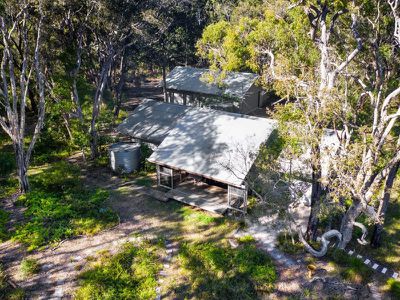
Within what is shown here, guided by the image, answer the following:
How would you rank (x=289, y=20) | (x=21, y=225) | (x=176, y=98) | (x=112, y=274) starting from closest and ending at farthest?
(x=112, y=274) → (x=21, y=225) → (x=289, y=20) → (x=176, y=98)

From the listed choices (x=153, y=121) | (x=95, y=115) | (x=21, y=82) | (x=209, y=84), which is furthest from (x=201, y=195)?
(x=209, y=84)

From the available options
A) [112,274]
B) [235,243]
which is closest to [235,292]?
[235,243]

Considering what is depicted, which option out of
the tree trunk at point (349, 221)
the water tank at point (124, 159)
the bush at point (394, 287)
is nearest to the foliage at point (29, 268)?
the water tank at point (124, 159)

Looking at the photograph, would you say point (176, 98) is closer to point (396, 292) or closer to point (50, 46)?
point (50, 46)

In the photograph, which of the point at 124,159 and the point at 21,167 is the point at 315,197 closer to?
the point at 124,159

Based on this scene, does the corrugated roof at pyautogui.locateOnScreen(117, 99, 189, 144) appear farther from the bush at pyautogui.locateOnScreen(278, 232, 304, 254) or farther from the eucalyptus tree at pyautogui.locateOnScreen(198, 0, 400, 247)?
the bush at pyautogui.locateOnScreen(278, 232, 304, 254)

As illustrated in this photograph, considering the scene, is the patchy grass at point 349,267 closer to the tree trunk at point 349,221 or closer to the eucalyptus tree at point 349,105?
the tree trunk at point 349,221
